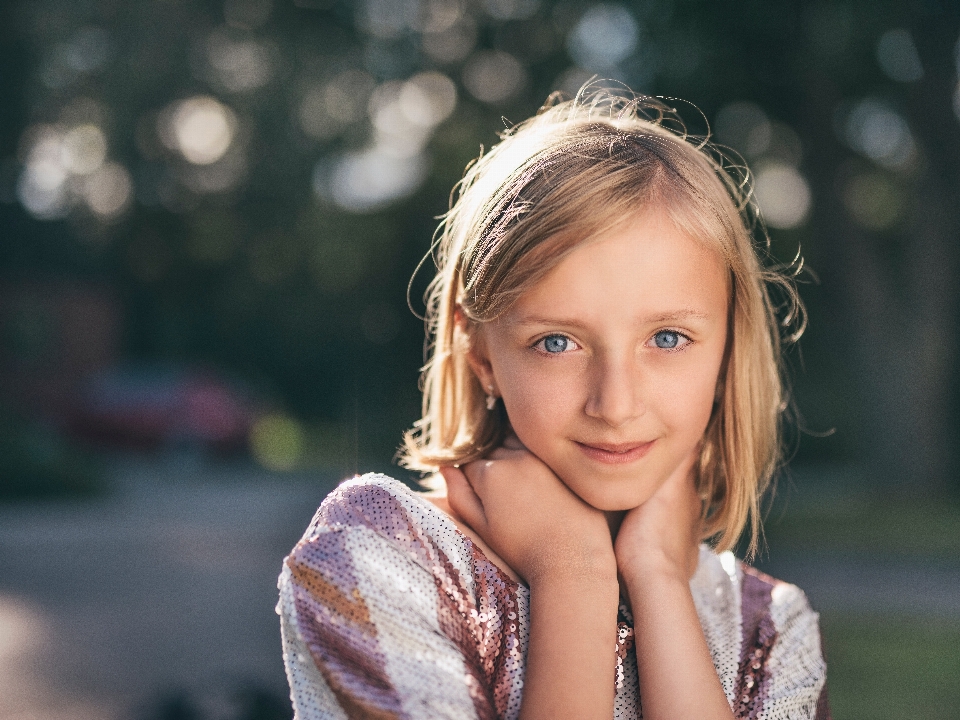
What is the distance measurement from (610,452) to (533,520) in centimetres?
18

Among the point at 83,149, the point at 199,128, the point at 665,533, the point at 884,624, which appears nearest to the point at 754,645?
the point at 665,533

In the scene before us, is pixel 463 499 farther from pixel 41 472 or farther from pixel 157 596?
pixel 41 472

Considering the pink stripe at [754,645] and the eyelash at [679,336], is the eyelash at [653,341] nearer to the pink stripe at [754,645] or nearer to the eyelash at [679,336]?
the eyelash at [679,336]

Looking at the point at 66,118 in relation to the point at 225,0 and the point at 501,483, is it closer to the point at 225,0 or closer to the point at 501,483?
the point at 225,0

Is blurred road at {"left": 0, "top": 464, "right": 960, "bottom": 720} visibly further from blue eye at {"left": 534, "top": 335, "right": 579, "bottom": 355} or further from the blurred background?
blue eye at {"left": 534, "top": 335, "right": 579, "bottom": 355}

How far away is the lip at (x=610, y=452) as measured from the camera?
1.65 m

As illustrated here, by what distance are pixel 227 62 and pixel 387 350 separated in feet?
19.2

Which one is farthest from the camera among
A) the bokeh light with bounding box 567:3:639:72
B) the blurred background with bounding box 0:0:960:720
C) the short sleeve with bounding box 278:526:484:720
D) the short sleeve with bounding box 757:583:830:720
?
the bokeh light with bounding box 567:3:639:72

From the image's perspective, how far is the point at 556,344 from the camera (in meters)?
1.62

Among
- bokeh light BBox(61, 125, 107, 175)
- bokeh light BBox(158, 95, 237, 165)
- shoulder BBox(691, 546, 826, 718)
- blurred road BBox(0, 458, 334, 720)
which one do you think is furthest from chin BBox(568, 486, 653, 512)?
bokeh light BBox(61, 125, 107, 175)

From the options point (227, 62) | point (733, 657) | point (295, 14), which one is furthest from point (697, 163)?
point (227, 62)

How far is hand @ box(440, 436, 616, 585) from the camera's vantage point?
160 cm

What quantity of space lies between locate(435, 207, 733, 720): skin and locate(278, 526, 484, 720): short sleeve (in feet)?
0.50

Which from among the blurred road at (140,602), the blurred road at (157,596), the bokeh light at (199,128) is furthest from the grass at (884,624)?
the bokeh light at (199,128)
